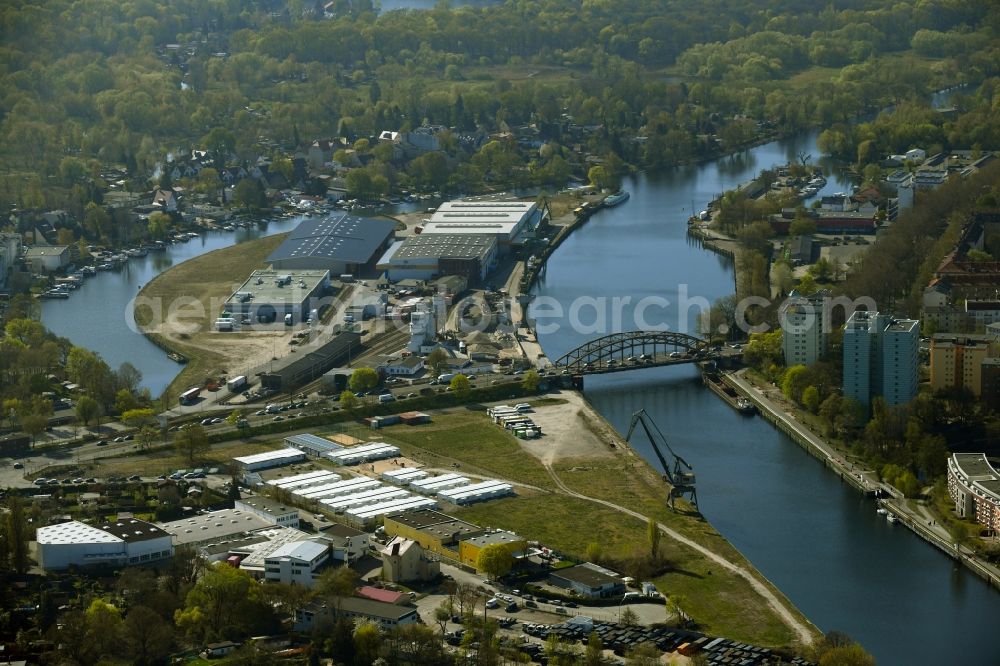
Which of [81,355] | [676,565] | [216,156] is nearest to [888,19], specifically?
[216,156]

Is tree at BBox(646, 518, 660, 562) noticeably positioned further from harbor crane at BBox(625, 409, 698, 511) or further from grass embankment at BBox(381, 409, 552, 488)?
grass embankment at BBox(381, 409, 552, 488)

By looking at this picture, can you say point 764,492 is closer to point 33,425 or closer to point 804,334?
point 804,334

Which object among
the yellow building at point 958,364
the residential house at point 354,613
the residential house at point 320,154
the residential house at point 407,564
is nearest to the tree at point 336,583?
the residential house at point 354,613

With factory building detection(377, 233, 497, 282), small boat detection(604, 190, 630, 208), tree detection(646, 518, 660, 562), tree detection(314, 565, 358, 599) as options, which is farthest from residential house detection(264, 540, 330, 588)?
small boat detection(604, 190, 630, 208)

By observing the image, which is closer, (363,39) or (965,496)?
(965,496)

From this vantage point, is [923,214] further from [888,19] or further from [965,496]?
[888,19]

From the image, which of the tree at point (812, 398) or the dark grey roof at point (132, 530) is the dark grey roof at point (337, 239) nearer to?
the tree at point (812, 398)
